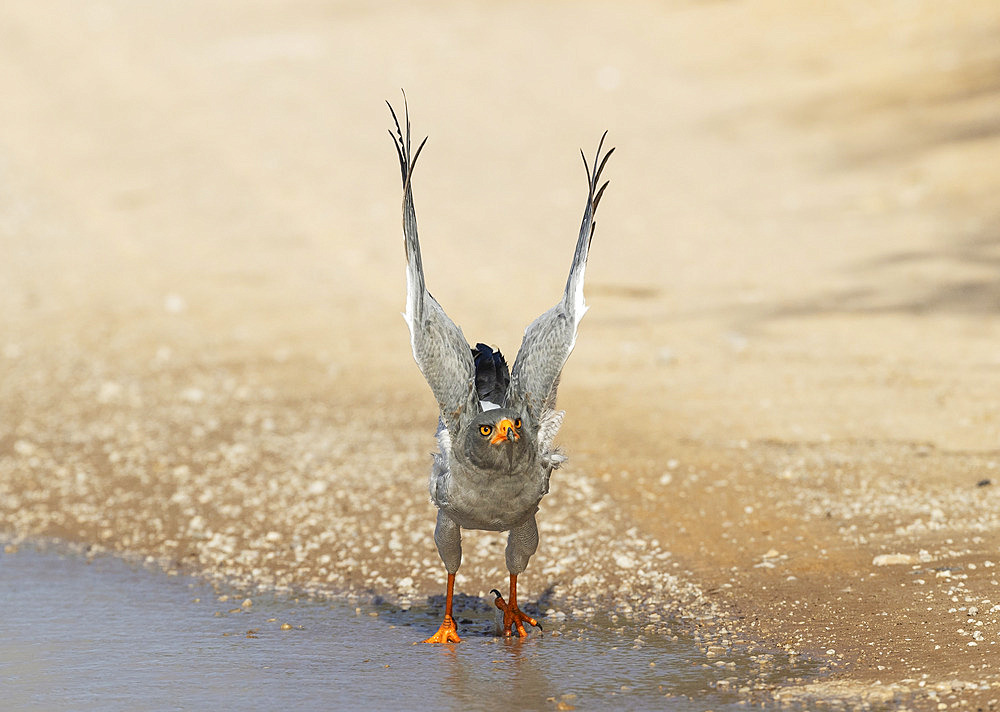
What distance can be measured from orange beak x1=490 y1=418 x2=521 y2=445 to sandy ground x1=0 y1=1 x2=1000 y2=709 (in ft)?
4.78

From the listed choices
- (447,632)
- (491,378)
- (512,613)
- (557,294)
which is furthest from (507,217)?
(447,632)

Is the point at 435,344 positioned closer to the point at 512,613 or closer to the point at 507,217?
the point at 512,613

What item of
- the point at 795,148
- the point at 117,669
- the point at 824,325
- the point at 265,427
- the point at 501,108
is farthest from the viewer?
the point at 501,108

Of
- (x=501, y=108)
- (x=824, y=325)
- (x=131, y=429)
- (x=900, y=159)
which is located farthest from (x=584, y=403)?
(x=501, y=108)

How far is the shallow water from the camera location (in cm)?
532

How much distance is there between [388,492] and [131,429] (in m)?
2.76

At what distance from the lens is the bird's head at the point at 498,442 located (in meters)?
5.38

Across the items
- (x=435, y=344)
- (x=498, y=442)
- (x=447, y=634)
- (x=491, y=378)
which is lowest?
(x=447, y=634)

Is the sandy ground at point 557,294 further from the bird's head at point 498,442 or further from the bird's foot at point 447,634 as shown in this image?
the bird's head at point 498,442

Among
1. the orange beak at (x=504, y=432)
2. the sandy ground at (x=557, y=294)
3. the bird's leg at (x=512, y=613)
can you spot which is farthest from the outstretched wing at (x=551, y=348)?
the sandy ground at (x=557, y=294)

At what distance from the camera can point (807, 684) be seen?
5.30 meters

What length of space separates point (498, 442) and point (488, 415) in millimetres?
140

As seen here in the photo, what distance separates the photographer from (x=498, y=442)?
537 centimetres

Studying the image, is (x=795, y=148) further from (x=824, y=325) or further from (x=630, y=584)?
(x=630, y=584)
